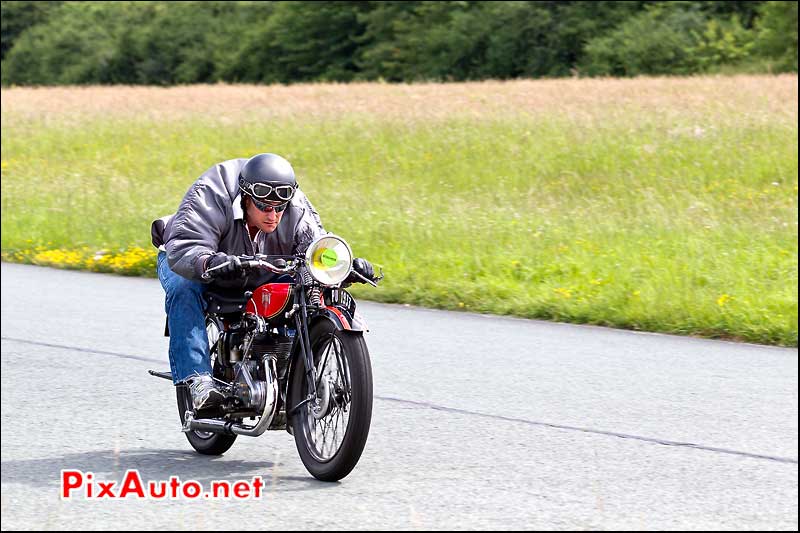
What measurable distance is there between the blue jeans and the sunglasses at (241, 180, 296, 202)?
0.49 m

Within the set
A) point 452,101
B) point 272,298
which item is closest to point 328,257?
point 272,298

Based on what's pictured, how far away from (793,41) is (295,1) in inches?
1331

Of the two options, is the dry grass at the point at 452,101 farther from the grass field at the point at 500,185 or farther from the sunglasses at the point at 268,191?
the sunglasses at the point at 268,191

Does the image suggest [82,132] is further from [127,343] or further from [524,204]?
[127,343]

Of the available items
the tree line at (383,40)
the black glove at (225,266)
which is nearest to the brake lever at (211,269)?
the black glove at (225,266)

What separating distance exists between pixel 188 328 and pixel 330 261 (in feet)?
2.50

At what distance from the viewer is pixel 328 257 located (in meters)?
5.50

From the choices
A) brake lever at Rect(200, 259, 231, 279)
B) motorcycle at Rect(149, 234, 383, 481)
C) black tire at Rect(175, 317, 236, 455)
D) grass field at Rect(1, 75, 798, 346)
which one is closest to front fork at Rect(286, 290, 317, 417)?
motorcycle at Rect(149, 234, 383, 481)

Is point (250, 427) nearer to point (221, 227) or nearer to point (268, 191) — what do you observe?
point (221, 227)

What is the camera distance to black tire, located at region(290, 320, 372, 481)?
17.4 feet

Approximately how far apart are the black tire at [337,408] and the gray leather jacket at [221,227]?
20.1 inches

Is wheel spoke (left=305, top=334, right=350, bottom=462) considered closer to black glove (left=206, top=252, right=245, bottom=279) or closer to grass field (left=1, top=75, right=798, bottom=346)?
black glove (left=206, top=252, right=245, bottom=279)

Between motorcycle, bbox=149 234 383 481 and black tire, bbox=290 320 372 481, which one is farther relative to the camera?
motorcycle, bbox=149 234 383 481

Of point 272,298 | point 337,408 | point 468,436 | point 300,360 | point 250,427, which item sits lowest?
point 468,436
